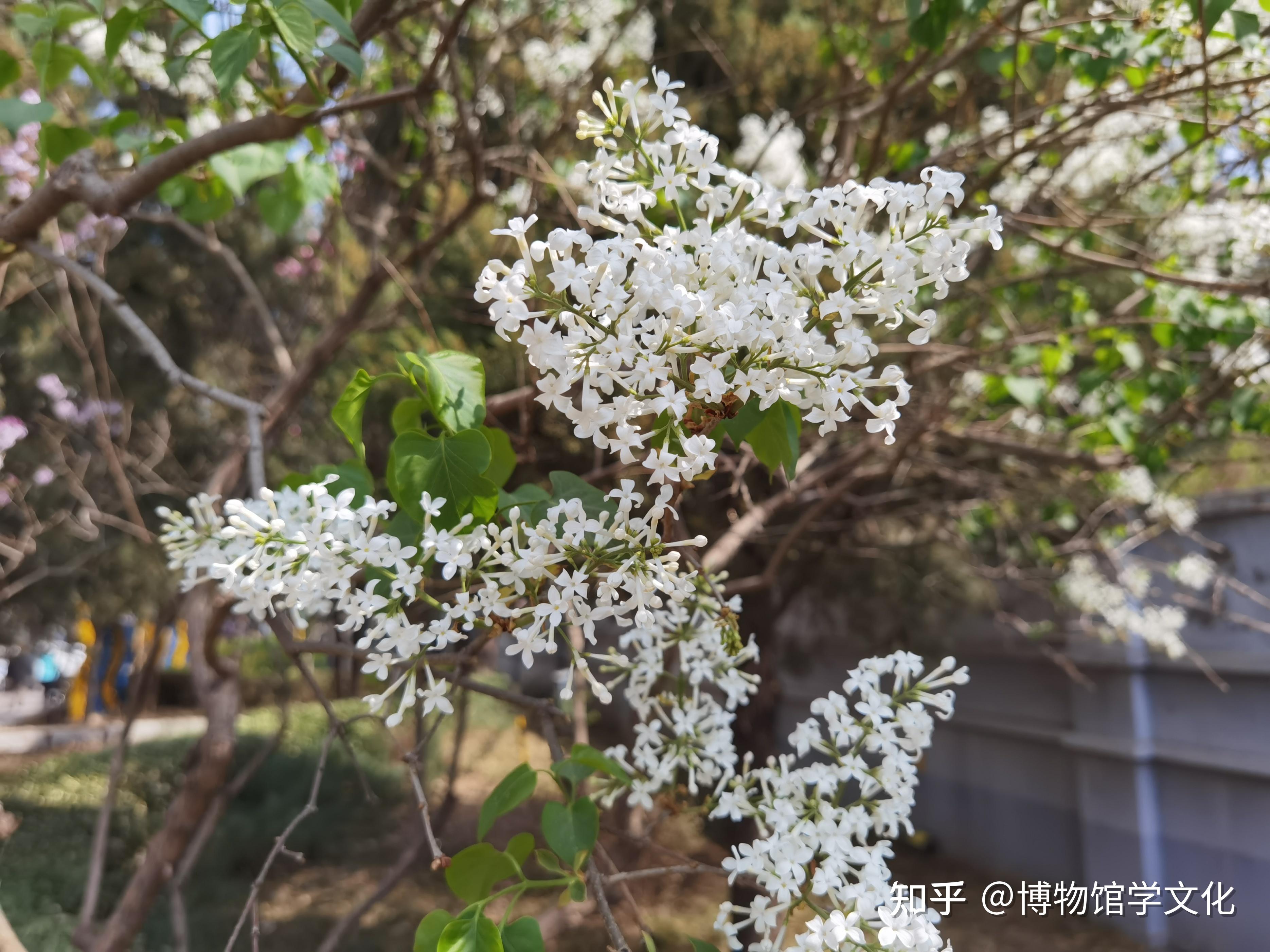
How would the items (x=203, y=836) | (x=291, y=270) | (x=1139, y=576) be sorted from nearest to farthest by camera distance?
(x=203, y=836) → (x=1139, y=576) → (x=291, y=270)

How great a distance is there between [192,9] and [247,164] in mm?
388

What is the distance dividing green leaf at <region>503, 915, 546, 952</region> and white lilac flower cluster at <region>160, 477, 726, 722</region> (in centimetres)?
25

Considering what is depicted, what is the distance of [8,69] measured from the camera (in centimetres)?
132

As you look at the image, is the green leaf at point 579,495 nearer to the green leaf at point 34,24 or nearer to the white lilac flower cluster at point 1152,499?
the green leaf at point 34,24

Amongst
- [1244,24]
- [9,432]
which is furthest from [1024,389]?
[9,432]

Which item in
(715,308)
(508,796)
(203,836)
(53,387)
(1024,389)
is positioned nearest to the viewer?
(715,308)

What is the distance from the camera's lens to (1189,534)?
13.8ft

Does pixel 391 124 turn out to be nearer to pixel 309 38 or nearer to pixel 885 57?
pixel 885 57

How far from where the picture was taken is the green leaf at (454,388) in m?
0.86

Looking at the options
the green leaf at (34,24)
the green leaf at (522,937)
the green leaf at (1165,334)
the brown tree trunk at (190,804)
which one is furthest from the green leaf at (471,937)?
the green leaf at (1165,334)

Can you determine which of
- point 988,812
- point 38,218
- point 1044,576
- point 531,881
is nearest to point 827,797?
point 531,881

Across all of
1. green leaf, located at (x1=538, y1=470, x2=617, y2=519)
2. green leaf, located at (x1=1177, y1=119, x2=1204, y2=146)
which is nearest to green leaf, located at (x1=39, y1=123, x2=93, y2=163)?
green leaf, located at (x1=538, y1=470, x2=617, y2=519)

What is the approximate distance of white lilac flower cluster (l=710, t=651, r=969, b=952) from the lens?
841mm

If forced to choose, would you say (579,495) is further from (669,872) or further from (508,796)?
(669,872)
